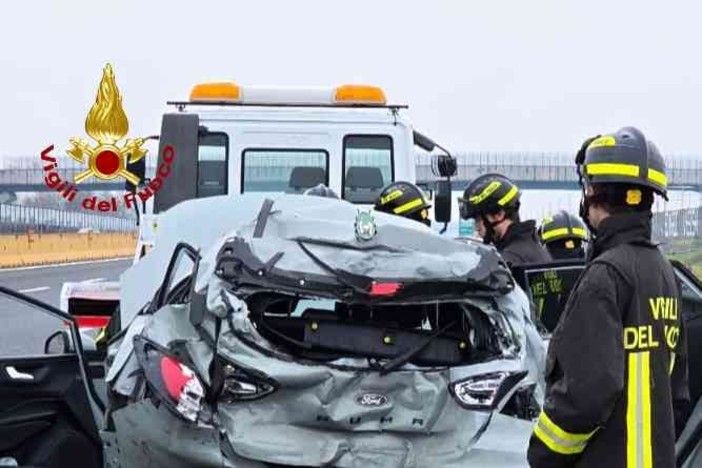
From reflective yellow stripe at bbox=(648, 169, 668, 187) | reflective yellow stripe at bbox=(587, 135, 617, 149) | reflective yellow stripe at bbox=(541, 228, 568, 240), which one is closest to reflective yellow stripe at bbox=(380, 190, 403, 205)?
reflective yellow stripe at bbox=(541, 228, 568, 240)

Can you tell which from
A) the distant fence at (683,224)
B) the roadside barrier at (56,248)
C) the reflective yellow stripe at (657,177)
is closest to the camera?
the reflective yellow stripe at (657,177)

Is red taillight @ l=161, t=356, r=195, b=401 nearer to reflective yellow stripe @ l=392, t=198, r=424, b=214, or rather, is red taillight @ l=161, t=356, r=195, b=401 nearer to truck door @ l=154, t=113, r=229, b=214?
reflective yellow stripe @ l=392, t=198, r=424, b=214

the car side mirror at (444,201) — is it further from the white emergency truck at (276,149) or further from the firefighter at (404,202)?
the firefighter at (404,202)

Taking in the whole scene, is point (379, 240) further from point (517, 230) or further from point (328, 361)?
point (517, 230)

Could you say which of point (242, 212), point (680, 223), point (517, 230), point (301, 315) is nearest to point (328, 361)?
point (301, 315)

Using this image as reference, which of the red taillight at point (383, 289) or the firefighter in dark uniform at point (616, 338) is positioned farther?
the red taillight at point (383, 289)

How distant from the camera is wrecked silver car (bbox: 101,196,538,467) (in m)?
4.03

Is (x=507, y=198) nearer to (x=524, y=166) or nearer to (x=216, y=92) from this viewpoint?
(x=216, y=92)

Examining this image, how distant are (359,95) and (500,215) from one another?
314 cm

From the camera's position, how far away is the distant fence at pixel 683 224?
21.8m

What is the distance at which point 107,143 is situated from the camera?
32.6ft

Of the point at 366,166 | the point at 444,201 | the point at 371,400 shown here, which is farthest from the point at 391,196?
the point at 371,400

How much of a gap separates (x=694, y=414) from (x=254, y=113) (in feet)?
18.1

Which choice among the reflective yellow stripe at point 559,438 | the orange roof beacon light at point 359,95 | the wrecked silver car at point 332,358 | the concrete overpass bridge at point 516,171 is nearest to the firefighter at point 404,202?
the orange roof beacon light at point 359,95
